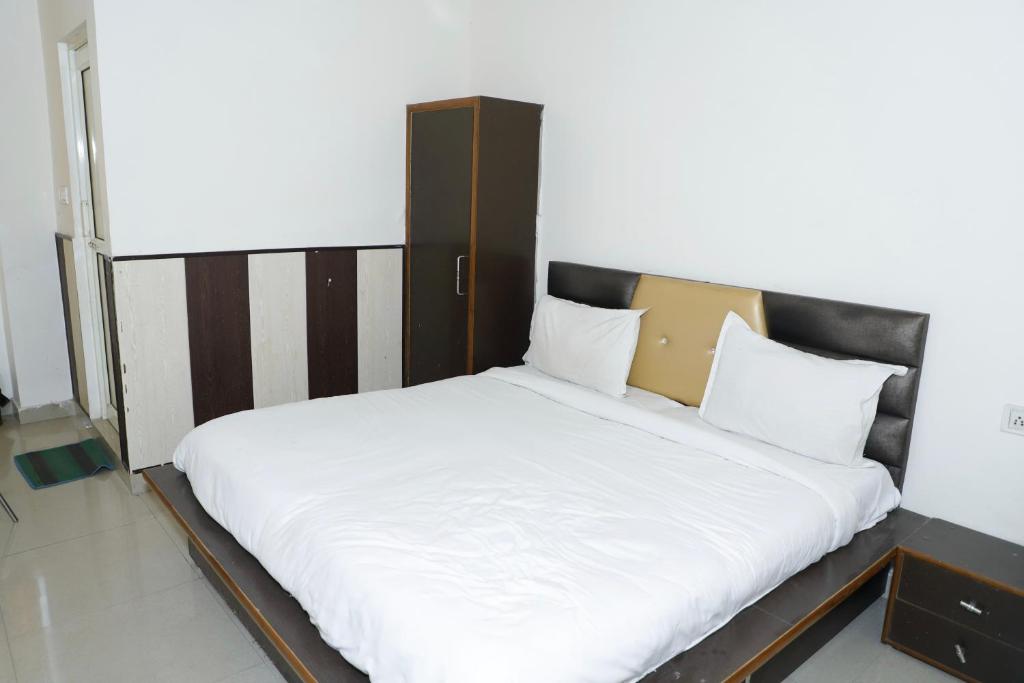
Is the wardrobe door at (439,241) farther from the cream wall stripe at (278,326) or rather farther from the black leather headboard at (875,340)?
the black leather headboard at (875,340)

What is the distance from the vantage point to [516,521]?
2020 millimetres

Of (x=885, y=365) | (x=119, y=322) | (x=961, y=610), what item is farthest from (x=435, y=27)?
(x=961, y=610)

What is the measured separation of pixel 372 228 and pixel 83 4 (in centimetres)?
169

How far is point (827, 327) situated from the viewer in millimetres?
2719

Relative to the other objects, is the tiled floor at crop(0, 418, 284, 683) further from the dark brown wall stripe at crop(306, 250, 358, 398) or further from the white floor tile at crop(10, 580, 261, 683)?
the dark brown wall stripe at crop(306, 250, 358, 398)

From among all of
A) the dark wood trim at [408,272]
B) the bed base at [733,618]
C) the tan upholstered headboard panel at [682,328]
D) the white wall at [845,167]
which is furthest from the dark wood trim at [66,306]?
the tan upholstered headboard panel at [682,328]

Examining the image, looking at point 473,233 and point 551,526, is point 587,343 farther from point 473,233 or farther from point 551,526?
point 551,526

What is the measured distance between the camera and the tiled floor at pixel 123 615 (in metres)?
2.23

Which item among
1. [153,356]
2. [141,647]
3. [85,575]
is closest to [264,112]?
[153,356]

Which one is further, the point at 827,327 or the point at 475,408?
the point at 475,408

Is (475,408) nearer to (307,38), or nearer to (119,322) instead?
(119,322)

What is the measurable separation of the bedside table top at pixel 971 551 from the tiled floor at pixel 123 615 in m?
0.37

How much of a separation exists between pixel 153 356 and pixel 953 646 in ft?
11.4

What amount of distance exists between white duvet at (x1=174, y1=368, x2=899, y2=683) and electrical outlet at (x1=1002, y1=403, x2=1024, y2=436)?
42 centimetres
